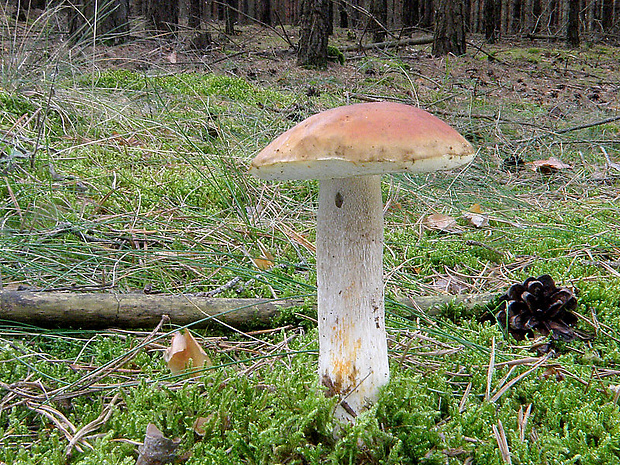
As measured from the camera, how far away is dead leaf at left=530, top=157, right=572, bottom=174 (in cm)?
428

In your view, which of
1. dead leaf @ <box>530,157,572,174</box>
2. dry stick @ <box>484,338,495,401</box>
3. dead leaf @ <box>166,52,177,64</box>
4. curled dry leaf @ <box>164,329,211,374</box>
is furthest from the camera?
dead leaf @ <box>166,52,177,64</box>

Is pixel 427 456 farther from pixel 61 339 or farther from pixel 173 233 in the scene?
pixel 173 233

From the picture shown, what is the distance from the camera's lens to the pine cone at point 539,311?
1899 mm

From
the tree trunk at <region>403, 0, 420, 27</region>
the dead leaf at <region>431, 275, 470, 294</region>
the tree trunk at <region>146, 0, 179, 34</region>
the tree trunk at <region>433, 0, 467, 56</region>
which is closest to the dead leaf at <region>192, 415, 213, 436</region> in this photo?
the dead leaf at <region>431, 275, 470, 294</region>

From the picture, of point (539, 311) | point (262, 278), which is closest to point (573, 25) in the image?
point (539, 311)

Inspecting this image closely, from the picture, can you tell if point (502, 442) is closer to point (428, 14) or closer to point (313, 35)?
point (313, 35)

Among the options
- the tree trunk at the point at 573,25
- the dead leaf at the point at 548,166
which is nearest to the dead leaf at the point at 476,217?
the dead leaf at the point at 548,166

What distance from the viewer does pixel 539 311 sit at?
1900 mm

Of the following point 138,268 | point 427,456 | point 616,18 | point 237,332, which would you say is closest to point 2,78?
point 138,268

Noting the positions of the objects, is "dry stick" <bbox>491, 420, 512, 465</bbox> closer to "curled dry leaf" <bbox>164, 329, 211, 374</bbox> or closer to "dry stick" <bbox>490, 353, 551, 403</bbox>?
"dry stick" <bbox>490, 353, 551, 403</bbox>

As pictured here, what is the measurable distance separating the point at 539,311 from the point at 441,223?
1.32 m

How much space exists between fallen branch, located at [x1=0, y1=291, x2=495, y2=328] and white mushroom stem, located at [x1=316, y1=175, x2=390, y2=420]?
656 mm

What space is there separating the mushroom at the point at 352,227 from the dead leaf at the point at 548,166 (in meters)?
3.58

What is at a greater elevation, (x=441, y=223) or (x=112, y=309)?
(x=441, y=223)
